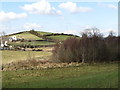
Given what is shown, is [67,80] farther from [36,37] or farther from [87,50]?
[36,37]

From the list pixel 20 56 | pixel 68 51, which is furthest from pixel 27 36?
pixel 68 51

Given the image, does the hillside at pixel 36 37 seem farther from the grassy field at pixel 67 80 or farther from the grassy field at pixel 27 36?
the grassy field at pixel 67 80

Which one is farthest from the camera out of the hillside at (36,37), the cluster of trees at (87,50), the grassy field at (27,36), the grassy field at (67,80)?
the grassy field at (27,36)

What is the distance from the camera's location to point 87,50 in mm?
44594

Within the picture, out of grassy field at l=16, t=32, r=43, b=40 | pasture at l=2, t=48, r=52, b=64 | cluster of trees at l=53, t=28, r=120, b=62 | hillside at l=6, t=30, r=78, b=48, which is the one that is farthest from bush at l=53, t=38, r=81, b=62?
grassy field at l=16, t=32, r=43, b=40

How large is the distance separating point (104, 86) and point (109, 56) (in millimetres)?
34836

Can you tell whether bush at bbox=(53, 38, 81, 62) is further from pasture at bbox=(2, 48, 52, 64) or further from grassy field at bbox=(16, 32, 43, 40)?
grassy field at bbox=(16, 32, 43, 40)

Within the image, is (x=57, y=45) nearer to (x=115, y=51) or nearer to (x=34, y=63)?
(x=34, y=63)

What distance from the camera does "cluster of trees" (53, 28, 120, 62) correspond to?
146 feet

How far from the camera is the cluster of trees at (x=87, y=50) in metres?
44.6

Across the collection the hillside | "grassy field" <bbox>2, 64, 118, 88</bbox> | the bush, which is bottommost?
"grassy field" <bbox>2, 64, 118, 88</bbox>

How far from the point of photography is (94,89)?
1195cm

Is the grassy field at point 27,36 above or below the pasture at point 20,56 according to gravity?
above

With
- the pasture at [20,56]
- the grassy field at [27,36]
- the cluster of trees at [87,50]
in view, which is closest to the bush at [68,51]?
the cluster of trees at [87,50]
